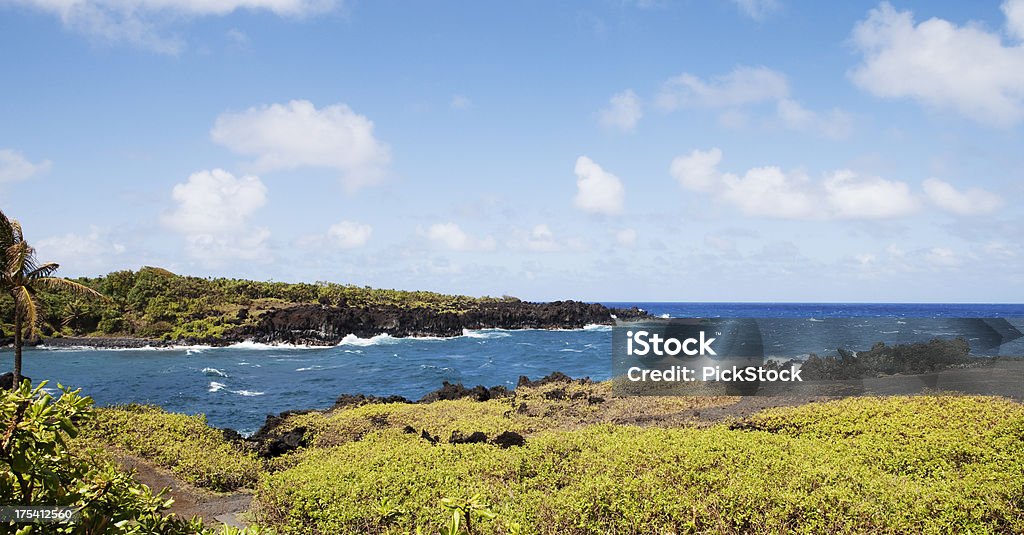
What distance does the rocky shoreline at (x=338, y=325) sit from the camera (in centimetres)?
5281

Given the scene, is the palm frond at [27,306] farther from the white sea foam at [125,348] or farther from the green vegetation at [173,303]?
the green vegetation at [173,303]

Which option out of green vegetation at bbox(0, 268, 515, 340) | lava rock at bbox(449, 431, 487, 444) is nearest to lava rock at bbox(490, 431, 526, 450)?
lava rock at bbox(449, 431, 487, 444)

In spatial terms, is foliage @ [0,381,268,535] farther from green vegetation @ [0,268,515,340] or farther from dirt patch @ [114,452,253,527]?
green vegetation @ [0,268,515,340]

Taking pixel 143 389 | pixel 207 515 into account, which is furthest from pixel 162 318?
pixel 207 515

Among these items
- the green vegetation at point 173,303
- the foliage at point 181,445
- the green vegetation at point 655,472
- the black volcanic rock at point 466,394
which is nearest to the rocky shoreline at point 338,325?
the green vegetation at point 173,303

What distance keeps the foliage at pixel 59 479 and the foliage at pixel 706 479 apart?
282cm

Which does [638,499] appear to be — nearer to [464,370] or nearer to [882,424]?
[882,424]

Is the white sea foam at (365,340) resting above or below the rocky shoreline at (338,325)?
below

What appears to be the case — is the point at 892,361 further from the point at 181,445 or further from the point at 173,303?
the point at 173,303

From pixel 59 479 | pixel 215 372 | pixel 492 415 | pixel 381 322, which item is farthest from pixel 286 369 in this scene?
pixel 59 479

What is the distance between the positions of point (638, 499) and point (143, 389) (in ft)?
96.2

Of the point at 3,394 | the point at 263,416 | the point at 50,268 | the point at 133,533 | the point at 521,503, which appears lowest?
the point at 263,416

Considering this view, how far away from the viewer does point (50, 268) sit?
1451cm

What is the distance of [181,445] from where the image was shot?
1409cm
